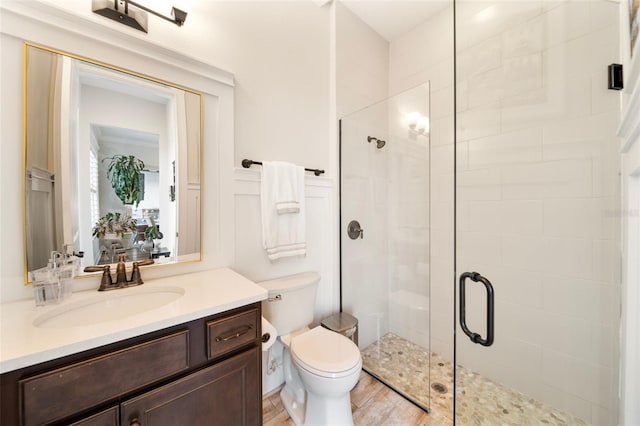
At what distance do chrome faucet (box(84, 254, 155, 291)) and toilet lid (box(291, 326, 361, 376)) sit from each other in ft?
2.80

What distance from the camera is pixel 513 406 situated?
1.45 meters

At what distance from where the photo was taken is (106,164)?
1.07m

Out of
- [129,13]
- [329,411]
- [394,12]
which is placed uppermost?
[394,12]

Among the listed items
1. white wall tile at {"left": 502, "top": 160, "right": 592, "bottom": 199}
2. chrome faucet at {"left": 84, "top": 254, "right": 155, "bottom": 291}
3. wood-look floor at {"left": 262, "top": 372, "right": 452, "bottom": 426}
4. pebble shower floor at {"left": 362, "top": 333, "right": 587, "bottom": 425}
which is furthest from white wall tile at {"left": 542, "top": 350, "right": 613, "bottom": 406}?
chrome faucet at {"left": 84, "top": 254, "right": 155, "bottom": 291}

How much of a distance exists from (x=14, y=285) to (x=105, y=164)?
542mm

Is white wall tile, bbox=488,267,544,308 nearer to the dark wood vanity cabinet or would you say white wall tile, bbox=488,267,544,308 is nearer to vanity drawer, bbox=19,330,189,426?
the dark wood vanity cabinet

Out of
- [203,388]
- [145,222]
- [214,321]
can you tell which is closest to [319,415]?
[203,388]

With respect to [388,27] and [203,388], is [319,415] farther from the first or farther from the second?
[388,27]

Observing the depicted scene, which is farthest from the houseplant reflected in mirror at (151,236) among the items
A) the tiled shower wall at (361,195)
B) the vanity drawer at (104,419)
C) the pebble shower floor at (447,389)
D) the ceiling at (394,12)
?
the ceiling at (394,12)

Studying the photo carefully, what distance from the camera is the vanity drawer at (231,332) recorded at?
88 cm

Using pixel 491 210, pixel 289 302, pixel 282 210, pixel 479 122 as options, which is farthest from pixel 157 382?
pixel 479 122

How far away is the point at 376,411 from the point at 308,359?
614 millimetres

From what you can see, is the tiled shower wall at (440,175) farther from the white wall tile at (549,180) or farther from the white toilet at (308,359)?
the white toilet at (308,359)

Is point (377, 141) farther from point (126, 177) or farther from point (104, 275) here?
point (104, 275)
